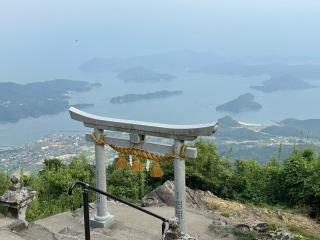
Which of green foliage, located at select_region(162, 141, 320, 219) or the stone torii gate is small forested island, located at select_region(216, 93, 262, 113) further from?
the stone torii gate

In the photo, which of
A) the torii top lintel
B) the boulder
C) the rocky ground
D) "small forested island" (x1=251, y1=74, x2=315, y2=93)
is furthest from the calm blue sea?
the torii top lintel

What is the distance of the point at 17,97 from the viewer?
134 metres

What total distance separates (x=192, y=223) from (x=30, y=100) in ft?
420

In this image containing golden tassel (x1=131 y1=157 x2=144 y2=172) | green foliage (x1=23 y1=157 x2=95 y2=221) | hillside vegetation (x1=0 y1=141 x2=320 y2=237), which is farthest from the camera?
hillside vegetation (x1=0 y1=141 x2=320 y2=237)

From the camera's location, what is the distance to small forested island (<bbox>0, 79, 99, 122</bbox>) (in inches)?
4926

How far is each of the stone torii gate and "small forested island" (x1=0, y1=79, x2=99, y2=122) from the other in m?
118

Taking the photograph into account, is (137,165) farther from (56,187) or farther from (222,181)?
(222,181)

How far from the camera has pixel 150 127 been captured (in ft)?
28.2

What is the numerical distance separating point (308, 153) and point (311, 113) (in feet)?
462

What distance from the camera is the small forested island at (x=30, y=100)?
4926 inches

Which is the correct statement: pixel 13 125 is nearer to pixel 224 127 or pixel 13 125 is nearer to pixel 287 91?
pixel 224 127

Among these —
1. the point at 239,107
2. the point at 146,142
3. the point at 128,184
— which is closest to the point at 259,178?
the point at 128,184

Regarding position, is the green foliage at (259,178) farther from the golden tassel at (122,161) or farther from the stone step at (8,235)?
the stone step at (8,235)

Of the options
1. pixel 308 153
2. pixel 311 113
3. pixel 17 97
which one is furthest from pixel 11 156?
pixel 311 113
